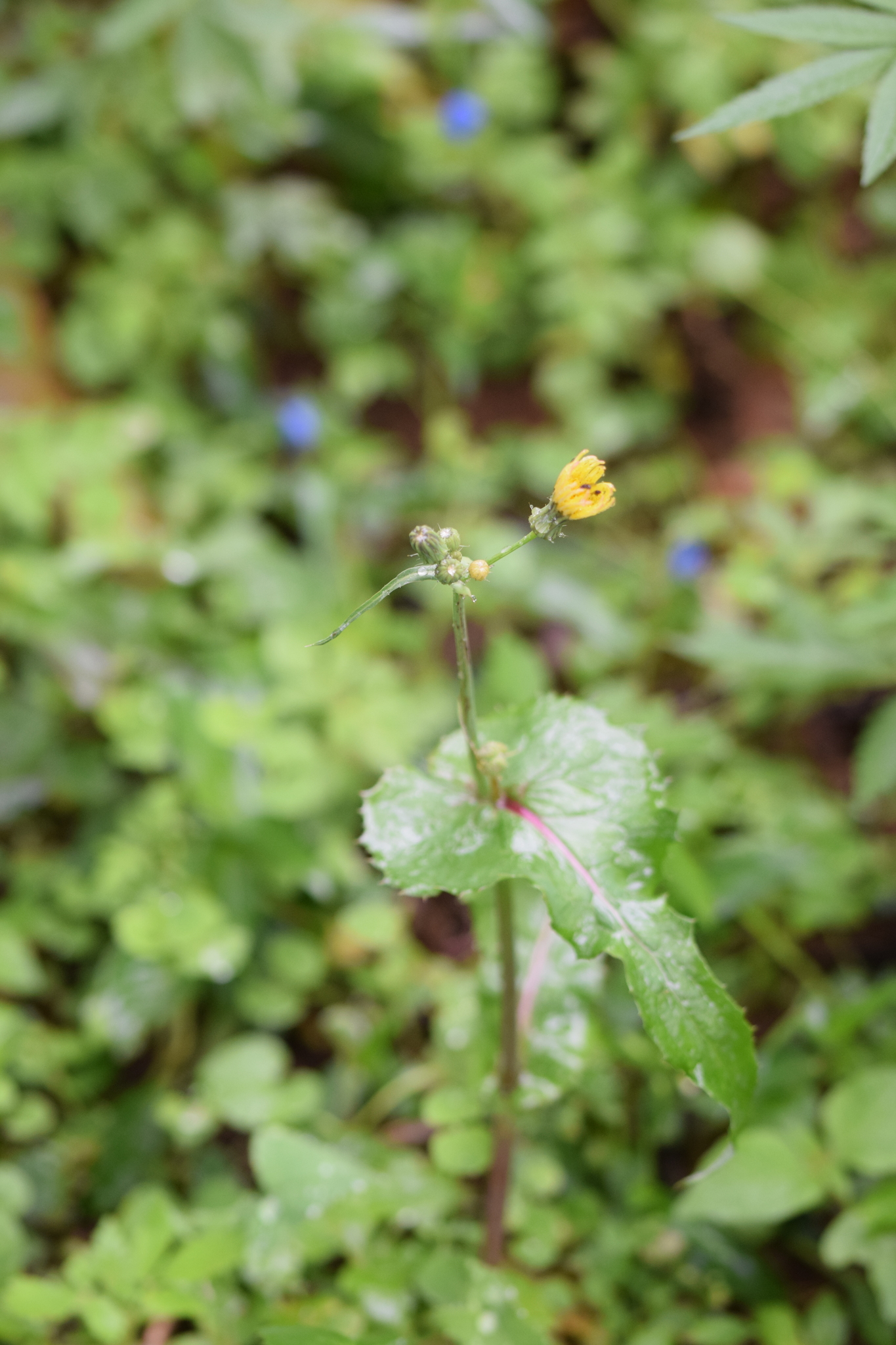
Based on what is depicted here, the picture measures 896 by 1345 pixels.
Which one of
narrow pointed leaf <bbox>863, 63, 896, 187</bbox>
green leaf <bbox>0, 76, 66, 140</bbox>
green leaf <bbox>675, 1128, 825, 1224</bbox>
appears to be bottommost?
green leaf <bbox>675, 1128, 825, 1224</bbox>

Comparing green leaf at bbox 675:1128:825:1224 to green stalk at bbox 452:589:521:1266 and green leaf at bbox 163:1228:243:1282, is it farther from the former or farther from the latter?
green leaf at bbox 163:1228:243:1282

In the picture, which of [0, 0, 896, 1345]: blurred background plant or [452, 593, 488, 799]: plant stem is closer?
[452, 593, 488, 799]: plant stem

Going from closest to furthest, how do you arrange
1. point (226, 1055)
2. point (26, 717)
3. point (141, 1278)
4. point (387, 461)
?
point (141, 1278), point (226, 1055), point (26, 717), point (387, 461)

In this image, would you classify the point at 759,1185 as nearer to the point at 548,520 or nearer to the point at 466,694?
the point at 466,694

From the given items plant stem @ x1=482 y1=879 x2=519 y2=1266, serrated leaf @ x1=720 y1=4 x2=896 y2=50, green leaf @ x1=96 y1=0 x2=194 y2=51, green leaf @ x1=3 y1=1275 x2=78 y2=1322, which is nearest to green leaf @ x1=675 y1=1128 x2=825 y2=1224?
plant stem @ x1=482 y1=879 x2=519 y2=1266

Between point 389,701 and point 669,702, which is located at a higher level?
point 389,701

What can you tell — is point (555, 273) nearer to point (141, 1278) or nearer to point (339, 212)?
point (339, 212)

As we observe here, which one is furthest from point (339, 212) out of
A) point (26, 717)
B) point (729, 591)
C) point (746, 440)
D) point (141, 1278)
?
point (141, 1278)
